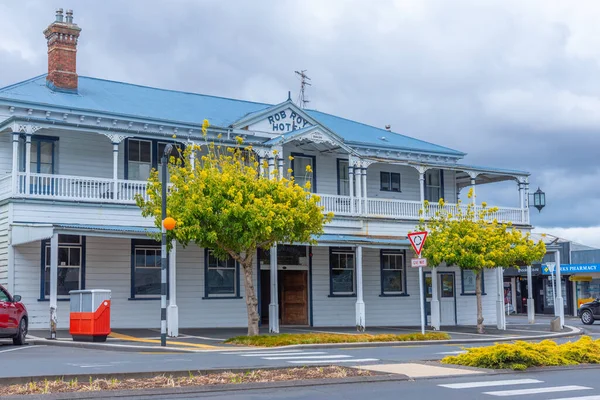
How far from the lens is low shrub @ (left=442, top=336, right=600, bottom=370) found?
14.3 meters

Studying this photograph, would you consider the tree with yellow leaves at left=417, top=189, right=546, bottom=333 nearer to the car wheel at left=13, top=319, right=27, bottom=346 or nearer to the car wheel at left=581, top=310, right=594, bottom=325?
the car wheel at left=581, top=310, right=594, bottom=325

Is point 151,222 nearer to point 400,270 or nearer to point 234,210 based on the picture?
point 234,210

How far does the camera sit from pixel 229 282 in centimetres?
2886

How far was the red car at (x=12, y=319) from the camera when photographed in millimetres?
19094

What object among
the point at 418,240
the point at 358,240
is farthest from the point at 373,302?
the point at 418,240

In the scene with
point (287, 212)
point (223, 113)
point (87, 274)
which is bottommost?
point (87, 274)

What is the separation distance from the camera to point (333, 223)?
29.5m

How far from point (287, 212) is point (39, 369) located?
383 inches

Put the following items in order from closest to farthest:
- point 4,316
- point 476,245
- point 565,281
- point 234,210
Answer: point 4,316 < point 234,210 < point 476,245 < point 565,281

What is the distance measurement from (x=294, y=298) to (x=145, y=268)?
6.36m

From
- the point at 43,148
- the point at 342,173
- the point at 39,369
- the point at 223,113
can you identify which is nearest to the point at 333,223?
the point at 342,173

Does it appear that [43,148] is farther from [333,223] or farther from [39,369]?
[39,369]

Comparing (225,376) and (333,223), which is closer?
(225,376)

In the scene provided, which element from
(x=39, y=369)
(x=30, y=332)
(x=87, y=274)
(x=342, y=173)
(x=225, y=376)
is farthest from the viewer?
(x=342, y=173)
